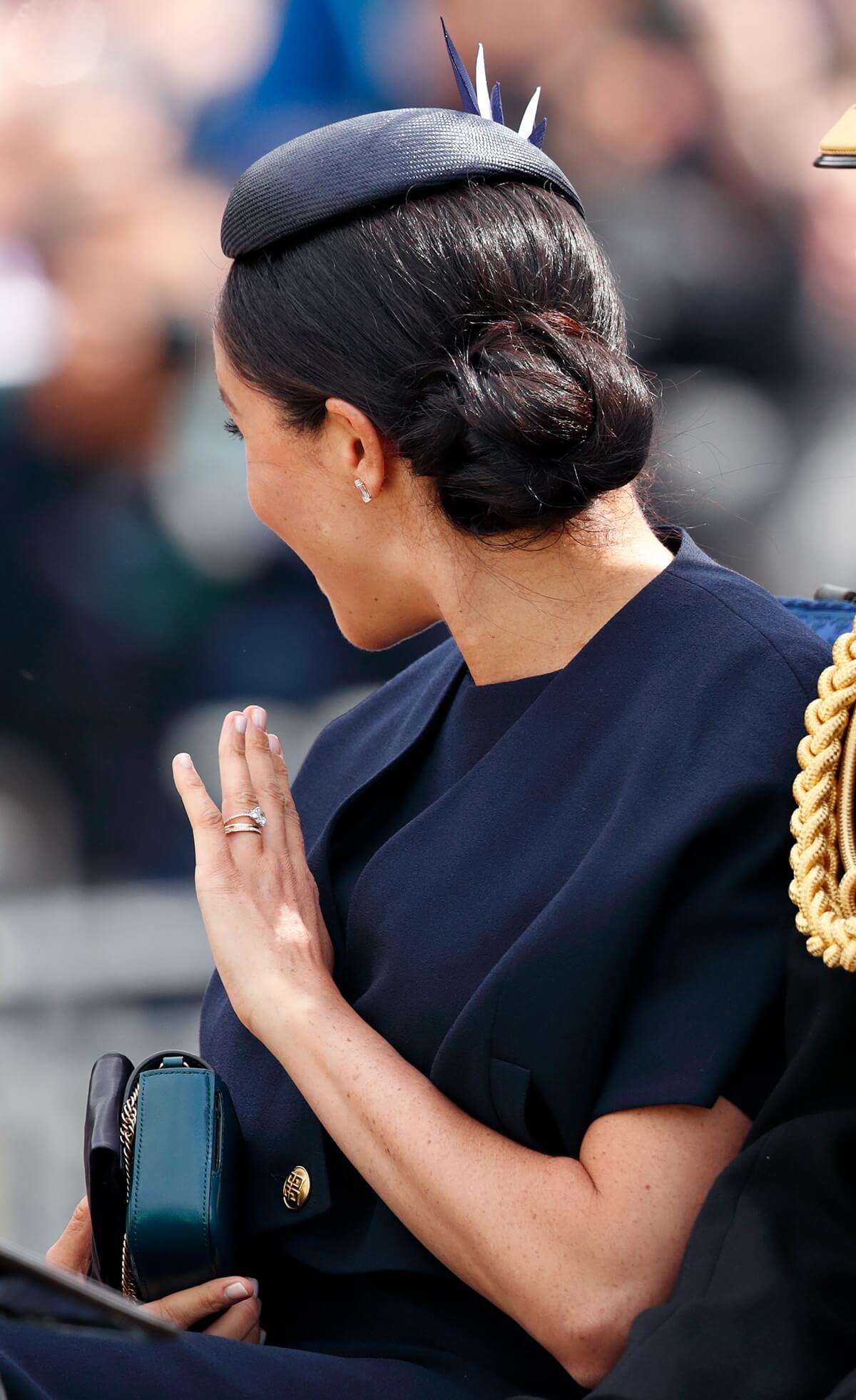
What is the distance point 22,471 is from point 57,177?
482 millimetres

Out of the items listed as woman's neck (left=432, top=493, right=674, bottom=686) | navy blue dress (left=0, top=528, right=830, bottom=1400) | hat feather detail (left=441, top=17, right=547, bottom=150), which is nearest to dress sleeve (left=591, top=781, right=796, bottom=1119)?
navy blue dress (left=0, top=528, right=830, bottom=1400)

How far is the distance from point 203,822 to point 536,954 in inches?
15.6

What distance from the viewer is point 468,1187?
1096 millimetres

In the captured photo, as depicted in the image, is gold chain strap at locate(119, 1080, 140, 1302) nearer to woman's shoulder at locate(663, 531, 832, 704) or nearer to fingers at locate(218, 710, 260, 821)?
fingers at locate(218, 710, 260, 821)

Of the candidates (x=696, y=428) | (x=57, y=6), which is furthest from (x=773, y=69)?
(x=57, y=6)

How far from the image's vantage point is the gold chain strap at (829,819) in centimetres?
97

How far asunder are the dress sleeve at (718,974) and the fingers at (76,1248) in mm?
630

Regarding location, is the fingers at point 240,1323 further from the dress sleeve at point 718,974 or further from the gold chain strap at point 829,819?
the gold chain strap at point 829,819

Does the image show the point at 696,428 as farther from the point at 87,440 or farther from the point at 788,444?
the point at 87,440

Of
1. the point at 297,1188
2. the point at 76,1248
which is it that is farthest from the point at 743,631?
the point at 76,1248

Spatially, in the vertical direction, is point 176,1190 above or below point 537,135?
below

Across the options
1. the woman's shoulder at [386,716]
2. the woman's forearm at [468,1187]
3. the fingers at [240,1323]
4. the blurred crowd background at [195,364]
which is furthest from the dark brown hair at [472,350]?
the blurred crowd background at [195,364]

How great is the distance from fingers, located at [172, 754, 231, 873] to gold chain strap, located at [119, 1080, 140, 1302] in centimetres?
21

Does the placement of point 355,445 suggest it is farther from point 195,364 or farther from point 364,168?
point 195,364
